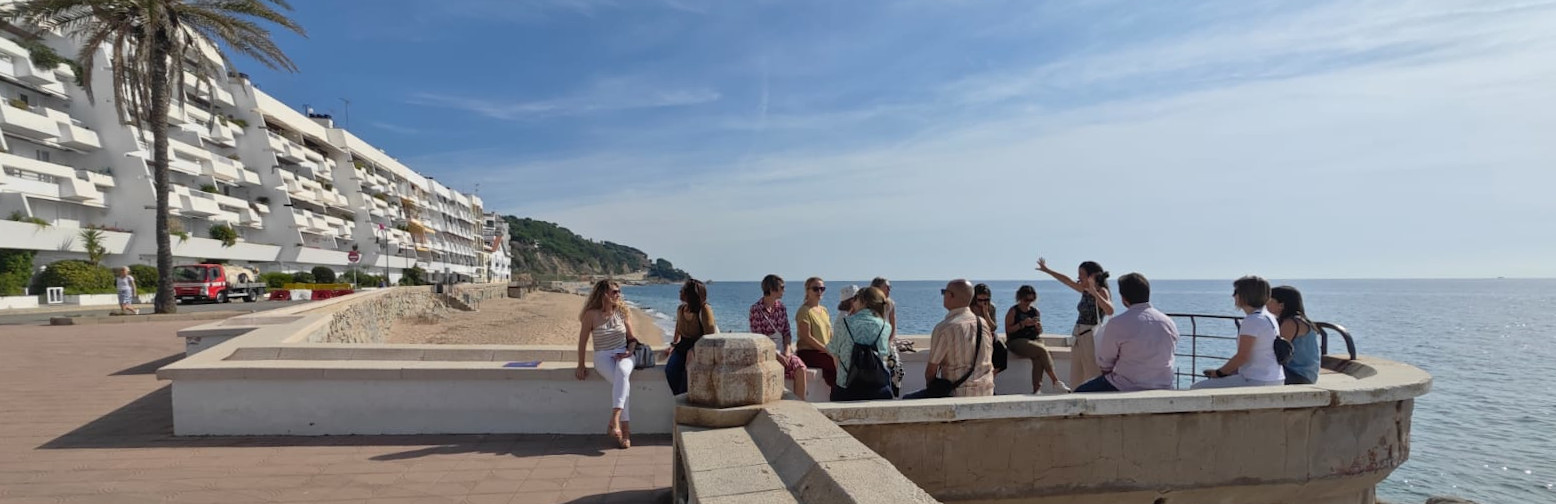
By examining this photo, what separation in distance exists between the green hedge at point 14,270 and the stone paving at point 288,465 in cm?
2797

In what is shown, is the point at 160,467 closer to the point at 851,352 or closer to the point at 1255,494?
the point at 851,352

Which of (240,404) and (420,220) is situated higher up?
(420,220)

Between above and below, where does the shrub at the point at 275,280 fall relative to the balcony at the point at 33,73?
below

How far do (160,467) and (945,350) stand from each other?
5531mm

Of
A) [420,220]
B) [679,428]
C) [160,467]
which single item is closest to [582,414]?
[679,428]

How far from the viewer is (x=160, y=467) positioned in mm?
5219

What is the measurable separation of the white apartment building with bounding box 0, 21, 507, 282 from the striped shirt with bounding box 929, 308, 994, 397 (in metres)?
31.0

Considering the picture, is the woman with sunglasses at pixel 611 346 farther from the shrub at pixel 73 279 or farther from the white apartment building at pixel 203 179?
the shrub at pixel 73 279

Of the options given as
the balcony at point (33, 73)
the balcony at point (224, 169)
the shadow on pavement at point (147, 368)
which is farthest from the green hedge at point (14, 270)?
the shadow on pavement at point (147, 368)

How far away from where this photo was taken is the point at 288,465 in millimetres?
5289

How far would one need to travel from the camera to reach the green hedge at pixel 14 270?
88.3 ft

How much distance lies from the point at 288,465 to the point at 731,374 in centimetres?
351

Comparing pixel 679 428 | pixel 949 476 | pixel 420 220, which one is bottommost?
pixel 949 476

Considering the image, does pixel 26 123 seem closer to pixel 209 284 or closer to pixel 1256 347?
pixel 209 284
